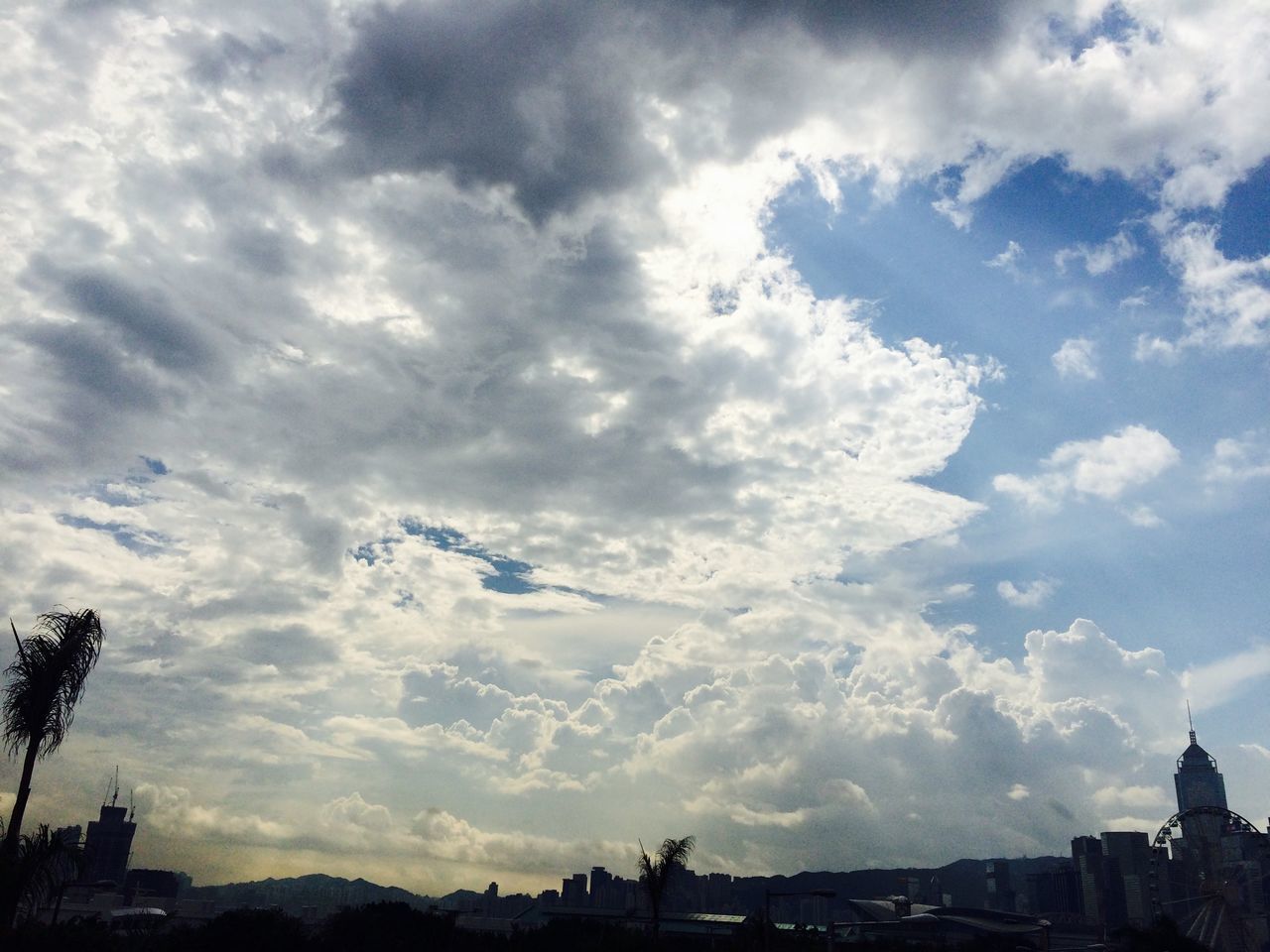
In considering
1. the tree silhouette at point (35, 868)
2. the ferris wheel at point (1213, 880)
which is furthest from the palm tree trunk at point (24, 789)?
the ferris wheel at point (1213, 880)

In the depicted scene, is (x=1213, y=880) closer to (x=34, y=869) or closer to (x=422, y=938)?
(x=422, y=938)

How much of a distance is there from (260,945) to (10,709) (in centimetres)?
4292

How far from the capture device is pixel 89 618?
28516mm

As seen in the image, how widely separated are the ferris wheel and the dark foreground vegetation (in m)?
6.66

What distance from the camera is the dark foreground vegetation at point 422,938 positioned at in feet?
204

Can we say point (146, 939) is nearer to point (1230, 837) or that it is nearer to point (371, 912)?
point (371, 912)

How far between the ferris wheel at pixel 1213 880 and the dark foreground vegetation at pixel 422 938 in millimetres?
6658

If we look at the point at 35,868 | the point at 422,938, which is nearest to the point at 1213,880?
the point at 422,938

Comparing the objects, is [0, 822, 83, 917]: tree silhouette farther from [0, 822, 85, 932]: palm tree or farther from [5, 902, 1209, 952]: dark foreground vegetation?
[5, 902, 1209, 952]: dark foreground vegetation

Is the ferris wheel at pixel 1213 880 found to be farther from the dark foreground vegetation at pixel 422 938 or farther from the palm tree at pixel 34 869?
the palm tree at pixel 34 869

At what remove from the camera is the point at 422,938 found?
235ft

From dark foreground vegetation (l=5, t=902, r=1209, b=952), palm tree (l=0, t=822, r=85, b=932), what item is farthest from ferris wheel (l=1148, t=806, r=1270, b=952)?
palm tree (l=0, t=822, r=85, b=932)

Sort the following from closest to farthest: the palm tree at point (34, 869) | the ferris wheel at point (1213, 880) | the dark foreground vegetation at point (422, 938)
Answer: the palm tree at point (34, 869) < the dark foreground vegetation at point (422, 938) < the ferris wheel at point (1213, 880)

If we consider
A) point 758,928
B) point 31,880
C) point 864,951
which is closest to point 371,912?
point 758,928
